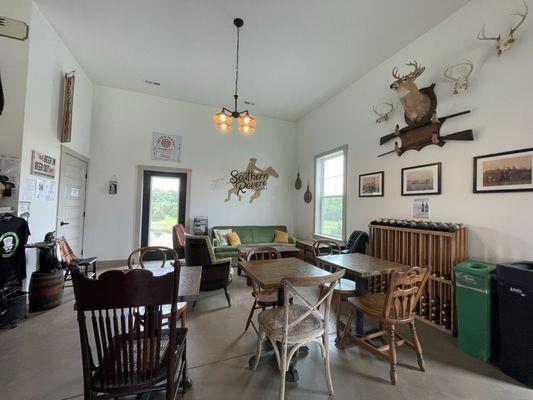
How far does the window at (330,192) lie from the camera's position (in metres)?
5.01

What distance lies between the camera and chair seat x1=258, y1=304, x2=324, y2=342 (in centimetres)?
169

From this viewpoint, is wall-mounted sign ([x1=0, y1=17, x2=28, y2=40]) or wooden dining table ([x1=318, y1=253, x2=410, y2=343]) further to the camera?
wall-mounted sign ([x1=0, y1=17, x2=28, y2=40])

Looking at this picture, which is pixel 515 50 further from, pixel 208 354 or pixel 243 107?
pixel 243 107

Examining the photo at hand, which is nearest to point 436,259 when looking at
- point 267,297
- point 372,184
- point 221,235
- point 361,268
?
point 361,268

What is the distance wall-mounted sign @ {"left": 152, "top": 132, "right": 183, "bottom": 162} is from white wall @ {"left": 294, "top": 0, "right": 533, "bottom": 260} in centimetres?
424

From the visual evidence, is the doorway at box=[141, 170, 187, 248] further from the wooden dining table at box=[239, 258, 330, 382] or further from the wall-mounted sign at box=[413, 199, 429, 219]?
the wall-mounted sign at box=[413, 199, 429, 219]

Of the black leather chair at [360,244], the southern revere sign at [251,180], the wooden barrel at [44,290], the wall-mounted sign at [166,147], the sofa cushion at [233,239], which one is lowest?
the wooden barrel at [44,290]

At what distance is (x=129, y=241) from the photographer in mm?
5262

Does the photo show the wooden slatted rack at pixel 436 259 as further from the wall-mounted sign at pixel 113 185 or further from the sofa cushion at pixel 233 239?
the wall-mounted sign at pixel 113 185

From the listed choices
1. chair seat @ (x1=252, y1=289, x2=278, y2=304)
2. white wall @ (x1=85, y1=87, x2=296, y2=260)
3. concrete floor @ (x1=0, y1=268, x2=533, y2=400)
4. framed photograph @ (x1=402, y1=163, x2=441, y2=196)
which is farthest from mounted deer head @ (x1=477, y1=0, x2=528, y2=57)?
white wall @ (x1=85, y1=87, x2=296, y2=260)

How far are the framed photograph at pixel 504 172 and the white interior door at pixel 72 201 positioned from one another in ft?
19.4

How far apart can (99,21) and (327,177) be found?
482cm

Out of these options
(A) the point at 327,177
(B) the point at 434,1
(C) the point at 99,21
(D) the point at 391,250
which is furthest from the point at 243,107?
(D) the point at 391,250

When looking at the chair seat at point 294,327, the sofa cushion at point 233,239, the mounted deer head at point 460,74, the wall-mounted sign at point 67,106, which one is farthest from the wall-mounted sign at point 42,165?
the mounted deer head at point 460,74
